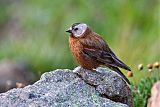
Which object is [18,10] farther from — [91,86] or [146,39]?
[91,86]

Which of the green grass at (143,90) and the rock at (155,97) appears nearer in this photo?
the rock at (155,97)

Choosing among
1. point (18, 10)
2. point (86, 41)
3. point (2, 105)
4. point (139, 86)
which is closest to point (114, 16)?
point (18, 10)

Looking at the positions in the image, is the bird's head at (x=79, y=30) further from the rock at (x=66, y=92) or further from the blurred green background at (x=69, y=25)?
the blurred green background at (x=69, y=25)

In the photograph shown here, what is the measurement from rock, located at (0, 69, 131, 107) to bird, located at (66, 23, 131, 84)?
11 centimetres

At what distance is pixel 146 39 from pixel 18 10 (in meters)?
4.46

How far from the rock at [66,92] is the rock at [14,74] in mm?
4575

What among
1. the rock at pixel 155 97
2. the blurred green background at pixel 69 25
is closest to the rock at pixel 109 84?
the rock at pixel 155 97

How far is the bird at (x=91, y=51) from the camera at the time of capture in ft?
18.3

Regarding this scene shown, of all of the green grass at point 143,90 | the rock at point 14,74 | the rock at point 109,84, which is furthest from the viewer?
the rock at point 14,74

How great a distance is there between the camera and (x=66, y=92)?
5.11m

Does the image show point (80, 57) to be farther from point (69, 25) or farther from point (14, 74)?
point (69, 25)

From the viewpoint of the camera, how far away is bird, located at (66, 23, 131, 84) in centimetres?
559

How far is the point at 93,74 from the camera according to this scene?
18.2 ft

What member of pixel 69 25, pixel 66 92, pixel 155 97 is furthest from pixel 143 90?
pixel 69 25
